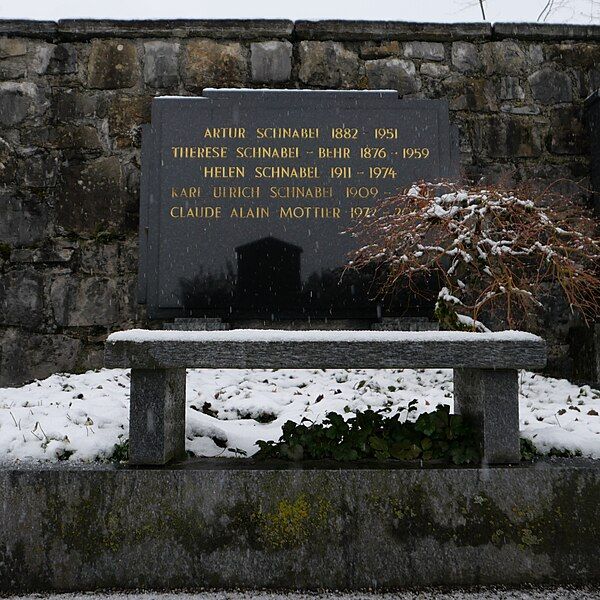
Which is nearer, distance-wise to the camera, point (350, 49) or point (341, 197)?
point (341, 197)

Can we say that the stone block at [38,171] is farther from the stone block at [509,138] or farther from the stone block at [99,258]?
the stone block at [509,138]

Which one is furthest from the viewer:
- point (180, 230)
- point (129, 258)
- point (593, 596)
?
point (129, 258)

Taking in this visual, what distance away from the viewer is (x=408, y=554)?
185 centimetres

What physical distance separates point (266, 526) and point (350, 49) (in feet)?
13.7

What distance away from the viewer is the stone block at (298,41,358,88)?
4617 mm

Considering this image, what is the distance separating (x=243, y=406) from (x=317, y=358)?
1.28 meters

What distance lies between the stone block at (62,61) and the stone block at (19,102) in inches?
8.9

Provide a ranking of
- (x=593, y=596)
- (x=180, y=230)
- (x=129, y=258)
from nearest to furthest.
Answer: (x=593, y=596)
(x=180, y=230)
(x=129, y=258)

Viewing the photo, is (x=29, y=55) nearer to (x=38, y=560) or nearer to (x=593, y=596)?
(x=38, y=560)

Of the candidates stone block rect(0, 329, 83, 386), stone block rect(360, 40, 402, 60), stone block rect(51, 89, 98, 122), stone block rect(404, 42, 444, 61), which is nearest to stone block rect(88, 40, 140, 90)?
stone block rect(51, 89, 98, 122)

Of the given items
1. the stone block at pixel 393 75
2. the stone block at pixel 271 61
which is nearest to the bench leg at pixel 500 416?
the stone block at pixel 393 75

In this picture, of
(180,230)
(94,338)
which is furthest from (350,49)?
(94,338)

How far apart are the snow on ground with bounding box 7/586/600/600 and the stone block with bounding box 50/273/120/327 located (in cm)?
281

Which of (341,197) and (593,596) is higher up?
(341,197)
